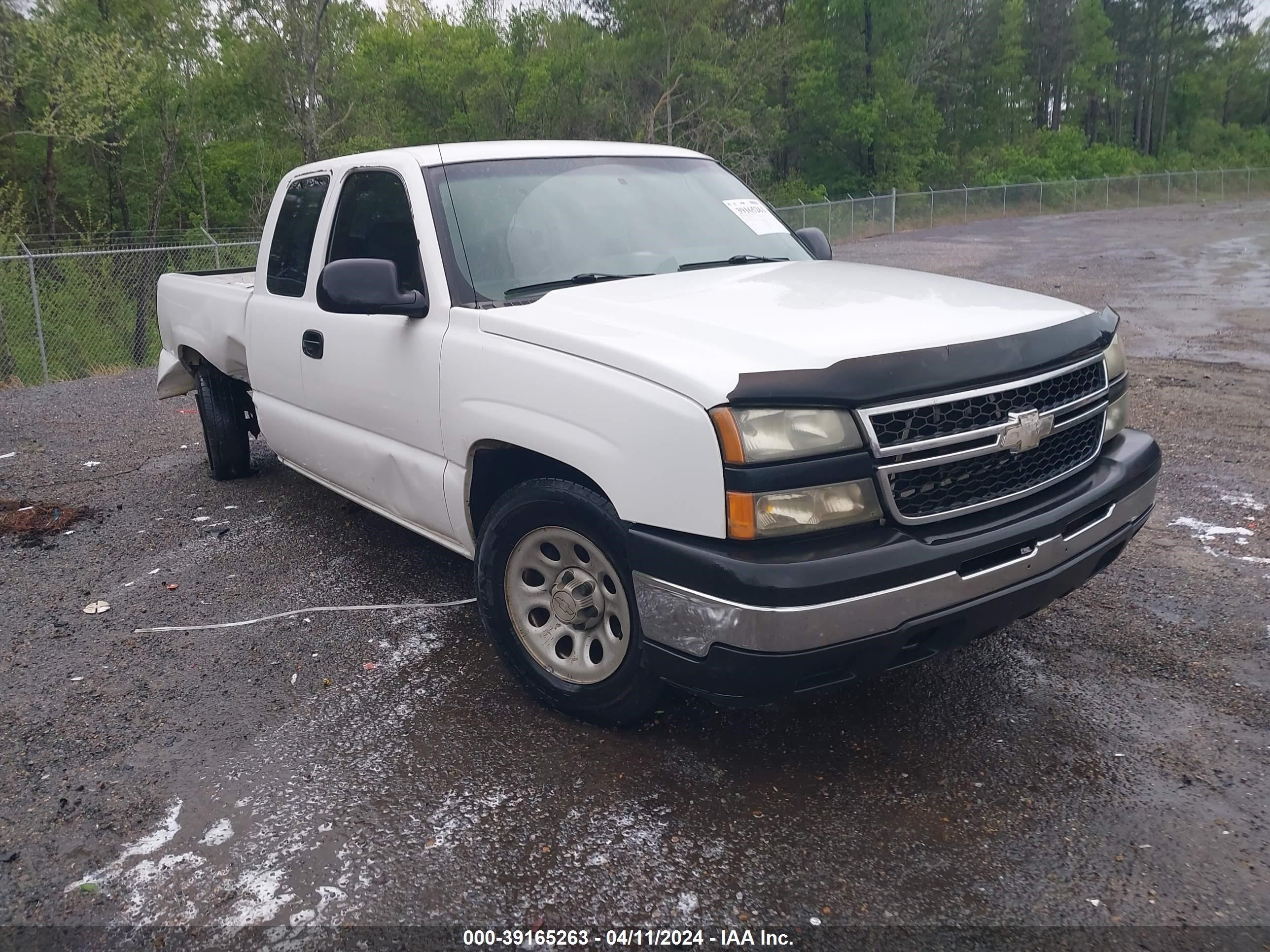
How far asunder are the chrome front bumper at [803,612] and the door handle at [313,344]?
2404 millimetres

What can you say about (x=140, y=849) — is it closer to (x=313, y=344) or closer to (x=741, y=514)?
(x=741, y=514)

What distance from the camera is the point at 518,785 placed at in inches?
128

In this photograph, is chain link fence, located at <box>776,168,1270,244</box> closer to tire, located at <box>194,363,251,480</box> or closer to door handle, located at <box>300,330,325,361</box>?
tire, located at <box>194,363,251,480</box>

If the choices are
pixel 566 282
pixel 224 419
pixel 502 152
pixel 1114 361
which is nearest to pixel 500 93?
pixel 224 419

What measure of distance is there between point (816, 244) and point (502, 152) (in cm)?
157

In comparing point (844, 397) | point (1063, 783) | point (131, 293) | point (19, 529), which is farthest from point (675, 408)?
point (131, 293)

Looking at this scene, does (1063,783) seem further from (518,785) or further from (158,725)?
(158,725)

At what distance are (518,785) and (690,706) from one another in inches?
29.2

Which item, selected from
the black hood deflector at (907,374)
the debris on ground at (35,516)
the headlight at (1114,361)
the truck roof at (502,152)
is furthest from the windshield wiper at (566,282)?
the debris on ground at (35,516)

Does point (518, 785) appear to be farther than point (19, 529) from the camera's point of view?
No

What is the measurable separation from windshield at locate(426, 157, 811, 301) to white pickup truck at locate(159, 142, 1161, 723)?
0.01 m

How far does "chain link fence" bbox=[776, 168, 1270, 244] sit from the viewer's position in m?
32.3

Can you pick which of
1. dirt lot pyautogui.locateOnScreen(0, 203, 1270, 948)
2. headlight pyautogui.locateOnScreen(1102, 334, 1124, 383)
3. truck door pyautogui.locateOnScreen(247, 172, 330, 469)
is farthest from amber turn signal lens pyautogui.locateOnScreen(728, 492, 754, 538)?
truck door pyautogui.locateOnScreen(247, 172, 330, 469)

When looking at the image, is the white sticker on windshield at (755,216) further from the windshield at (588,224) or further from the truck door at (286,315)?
the truck door at (286,315)
